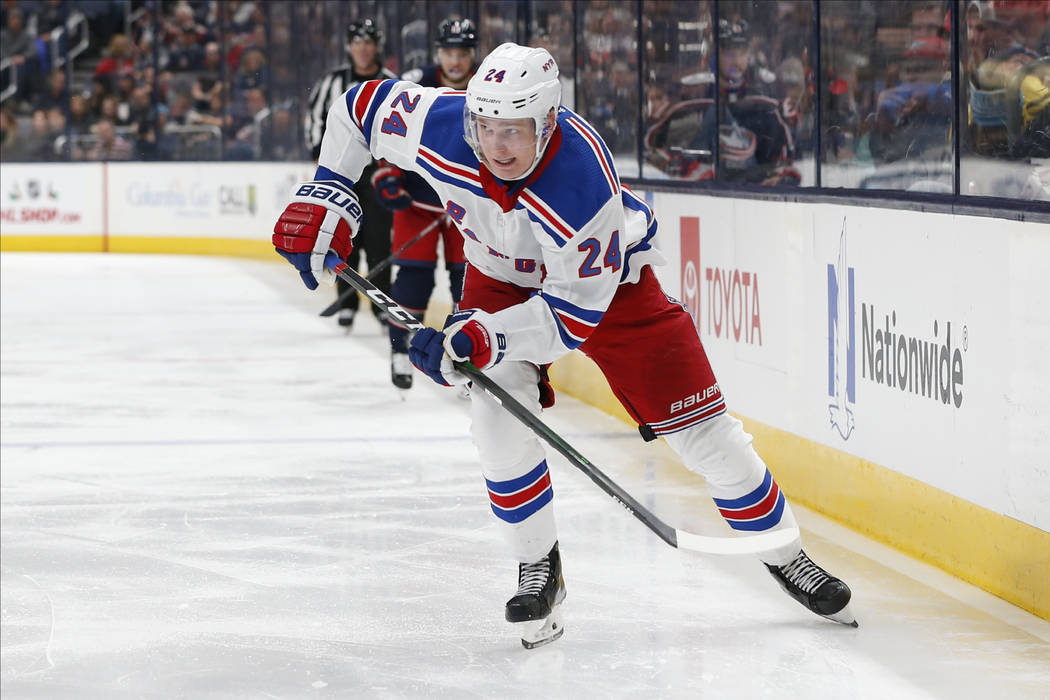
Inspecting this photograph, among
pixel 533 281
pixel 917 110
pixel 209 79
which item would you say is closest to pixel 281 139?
pixel 209 79

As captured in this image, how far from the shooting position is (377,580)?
3.65 meters

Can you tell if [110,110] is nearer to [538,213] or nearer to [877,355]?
[877,355]

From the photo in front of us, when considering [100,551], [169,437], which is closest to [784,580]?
[100,551]

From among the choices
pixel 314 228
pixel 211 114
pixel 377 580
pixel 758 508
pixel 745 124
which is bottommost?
pixel 377 580

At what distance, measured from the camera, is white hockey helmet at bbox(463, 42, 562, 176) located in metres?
2.75

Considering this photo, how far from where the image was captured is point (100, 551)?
3.94 metres

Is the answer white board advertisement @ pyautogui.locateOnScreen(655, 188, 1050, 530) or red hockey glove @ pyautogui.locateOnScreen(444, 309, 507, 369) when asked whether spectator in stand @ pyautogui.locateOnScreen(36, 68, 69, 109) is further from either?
red hockey glove @ pyautogui.locateOnScreen(444, 309, 507, 369)

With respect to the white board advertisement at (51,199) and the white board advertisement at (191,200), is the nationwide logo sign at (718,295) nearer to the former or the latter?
the white board advertisement at (191,200)

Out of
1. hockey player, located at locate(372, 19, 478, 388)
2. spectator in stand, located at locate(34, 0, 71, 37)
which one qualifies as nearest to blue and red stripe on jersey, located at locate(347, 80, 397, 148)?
hockey player, located at locate(372, 19, 478, 388)

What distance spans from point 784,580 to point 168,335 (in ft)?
18.9

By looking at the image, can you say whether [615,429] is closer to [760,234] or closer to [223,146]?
[760,234]

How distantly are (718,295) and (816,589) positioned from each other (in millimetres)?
2048

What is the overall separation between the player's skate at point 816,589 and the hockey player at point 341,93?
399 centimetres

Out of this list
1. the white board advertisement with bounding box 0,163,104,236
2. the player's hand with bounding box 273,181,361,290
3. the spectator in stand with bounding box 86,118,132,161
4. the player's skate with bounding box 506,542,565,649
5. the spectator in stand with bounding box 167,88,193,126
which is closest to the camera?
the player's skate with bounding box 506,542,565,649
